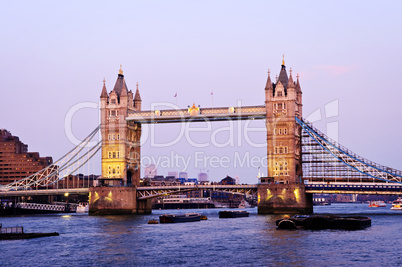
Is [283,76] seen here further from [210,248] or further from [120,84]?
[210,248]

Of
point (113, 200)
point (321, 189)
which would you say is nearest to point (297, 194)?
point (321, 189)

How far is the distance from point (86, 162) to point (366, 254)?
8882 cm

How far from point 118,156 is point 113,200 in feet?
32.0

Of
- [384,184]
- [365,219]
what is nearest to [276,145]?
[384,184]

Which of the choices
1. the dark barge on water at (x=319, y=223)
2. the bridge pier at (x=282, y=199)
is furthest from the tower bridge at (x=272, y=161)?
the dark barge on water at (x=319, y=223)

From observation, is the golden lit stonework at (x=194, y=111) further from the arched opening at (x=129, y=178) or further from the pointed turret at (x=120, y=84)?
the arched opening at (x=129, y=178)

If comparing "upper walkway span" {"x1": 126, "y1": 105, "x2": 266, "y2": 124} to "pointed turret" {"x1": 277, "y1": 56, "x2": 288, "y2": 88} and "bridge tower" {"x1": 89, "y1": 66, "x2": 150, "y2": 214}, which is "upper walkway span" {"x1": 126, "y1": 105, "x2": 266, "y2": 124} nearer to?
"bridge tower" {"x1": 89, "y1": 66, "x2": 150, "y2": 214}

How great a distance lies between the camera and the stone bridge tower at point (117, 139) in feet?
449

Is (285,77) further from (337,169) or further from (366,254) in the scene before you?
(366,254)

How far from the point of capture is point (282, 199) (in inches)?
4852

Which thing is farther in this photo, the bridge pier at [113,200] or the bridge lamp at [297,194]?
the bridge pier at [113,200]

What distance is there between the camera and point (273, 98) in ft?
425

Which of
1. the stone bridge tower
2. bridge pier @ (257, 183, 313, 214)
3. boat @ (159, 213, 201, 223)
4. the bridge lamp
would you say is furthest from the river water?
the stone bridge tower

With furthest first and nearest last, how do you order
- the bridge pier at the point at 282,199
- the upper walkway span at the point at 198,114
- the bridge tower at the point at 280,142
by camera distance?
the upper walkway span at the point at 198,114 < the bridge tower at the point at 280,142 < the bridge pier at the point at 282,199
